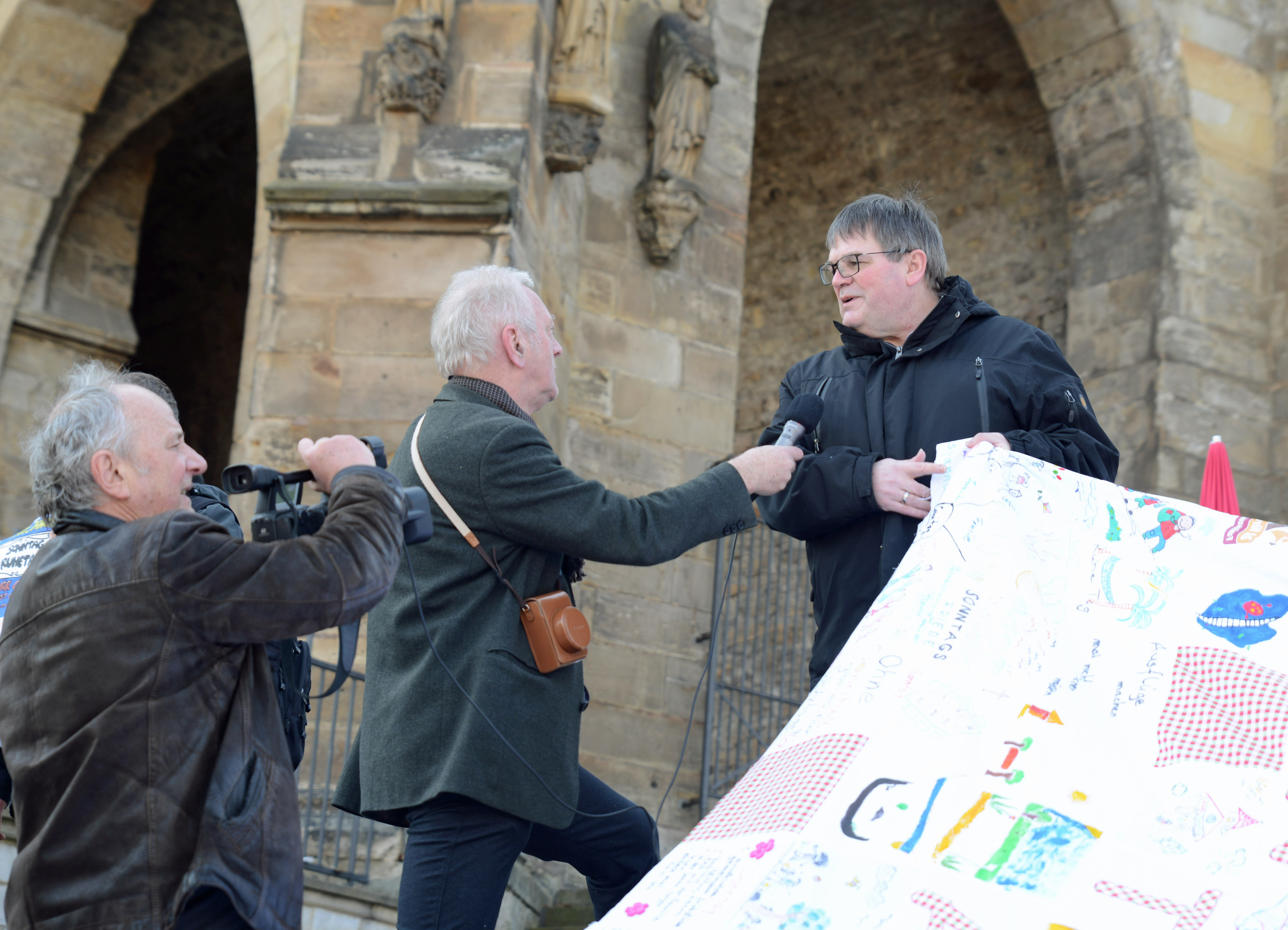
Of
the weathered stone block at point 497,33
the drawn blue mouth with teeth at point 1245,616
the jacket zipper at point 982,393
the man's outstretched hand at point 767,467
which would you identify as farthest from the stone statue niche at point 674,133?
the drawn blue mouth with teeth at point 1245,616

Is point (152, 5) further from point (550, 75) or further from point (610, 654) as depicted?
point (610, 654)

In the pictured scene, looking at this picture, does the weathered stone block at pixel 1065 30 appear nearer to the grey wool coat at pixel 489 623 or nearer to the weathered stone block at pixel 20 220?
the weathered stone block at pixel 20 220

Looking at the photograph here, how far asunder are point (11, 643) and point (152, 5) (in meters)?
7.59

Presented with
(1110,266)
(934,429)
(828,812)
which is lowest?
(828,812)

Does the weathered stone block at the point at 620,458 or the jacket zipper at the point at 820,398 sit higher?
the weathered stone block at the point at 620,458

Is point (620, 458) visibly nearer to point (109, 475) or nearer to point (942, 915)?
point (109, 475)

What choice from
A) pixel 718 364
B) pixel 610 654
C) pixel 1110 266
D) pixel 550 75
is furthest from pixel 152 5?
pixel 1110 266

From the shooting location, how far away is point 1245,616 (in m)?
2.79

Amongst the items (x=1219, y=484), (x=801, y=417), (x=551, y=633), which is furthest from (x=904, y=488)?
(x=1219, y=484)

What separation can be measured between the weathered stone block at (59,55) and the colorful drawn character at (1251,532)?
298 inches

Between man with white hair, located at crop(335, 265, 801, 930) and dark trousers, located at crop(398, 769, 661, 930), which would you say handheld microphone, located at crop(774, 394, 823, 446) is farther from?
dark trousers, located at crop(398, 769, 661, 930)

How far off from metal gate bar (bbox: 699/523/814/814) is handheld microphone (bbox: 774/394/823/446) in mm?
3856

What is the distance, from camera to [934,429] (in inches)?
121

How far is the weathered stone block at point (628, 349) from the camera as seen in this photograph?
7.21 m
